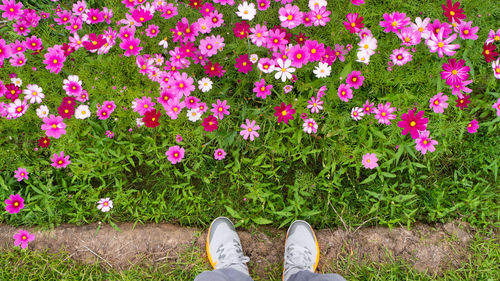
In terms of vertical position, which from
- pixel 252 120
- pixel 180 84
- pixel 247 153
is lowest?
pixel 247 153

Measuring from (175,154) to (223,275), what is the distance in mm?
926

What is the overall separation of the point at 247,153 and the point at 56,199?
154cm

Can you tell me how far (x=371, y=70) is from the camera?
240cm

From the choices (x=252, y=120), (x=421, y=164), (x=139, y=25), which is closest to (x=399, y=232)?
(x=421, y=164)

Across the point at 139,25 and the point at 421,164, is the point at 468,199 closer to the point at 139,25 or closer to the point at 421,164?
the point at 421,164

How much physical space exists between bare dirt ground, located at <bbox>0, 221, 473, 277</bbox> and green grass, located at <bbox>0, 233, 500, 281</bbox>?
0.14ft

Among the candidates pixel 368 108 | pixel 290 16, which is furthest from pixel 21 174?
pixel 368 108

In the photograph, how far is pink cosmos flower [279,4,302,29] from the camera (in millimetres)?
2176

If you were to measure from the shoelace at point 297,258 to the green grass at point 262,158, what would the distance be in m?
0.25

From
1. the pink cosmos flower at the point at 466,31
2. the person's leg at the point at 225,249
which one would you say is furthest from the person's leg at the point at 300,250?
the pink cosmos flower at the point at 466,31

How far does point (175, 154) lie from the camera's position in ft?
8.01

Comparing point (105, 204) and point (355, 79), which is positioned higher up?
point (355, 79)

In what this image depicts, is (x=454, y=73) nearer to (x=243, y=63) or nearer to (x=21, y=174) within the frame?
(x=243, y=63)

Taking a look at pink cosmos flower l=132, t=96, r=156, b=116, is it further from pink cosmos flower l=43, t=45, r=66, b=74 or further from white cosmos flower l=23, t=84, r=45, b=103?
white cosmos flower l=23, t=84, r=45, b=103
